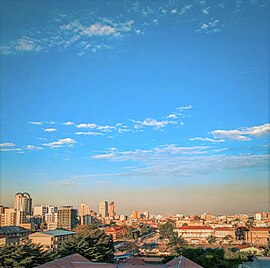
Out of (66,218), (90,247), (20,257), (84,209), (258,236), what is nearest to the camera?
(20,257)

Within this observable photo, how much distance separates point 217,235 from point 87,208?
1660 inches

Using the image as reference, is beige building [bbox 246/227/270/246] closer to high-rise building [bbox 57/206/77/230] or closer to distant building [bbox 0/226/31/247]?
distant building [bbox 0/226/31/247]

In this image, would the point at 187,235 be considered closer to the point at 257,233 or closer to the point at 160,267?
the point at 257,233

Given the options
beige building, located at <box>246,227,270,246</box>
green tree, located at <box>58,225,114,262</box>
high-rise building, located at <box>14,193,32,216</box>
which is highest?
high-rise building, located at <box>14,193,32,216</box>

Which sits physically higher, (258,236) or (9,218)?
(9,218)

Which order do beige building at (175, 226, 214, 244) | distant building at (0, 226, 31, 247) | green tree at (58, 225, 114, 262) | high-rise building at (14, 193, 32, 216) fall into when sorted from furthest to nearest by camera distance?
high-rise building at (14, 193, 32, 216) < beige building at (175, 226, 214, 244) < distant building at (0, 226, 31, 247) < green tree at (58, 225, 114, 262)

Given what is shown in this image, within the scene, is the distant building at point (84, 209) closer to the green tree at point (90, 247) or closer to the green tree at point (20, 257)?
the green tree at point (90, 247)

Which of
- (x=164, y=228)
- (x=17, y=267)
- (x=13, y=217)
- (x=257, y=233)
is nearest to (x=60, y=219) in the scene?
(x=13, y=217)

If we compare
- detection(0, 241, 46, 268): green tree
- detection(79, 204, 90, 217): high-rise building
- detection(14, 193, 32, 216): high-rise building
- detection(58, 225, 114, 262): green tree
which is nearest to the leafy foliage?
detection(58, 225, 114, 262): green tree

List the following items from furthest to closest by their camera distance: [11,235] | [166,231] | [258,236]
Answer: [166,231]
[258,236]
[11,235]

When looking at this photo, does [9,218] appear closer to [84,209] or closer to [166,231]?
[166,231]

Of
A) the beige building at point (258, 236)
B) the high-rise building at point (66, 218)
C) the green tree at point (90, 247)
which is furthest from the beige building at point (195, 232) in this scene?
the green tree at point (90, 247)

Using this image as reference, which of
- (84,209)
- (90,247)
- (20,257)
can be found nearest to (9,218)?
(84,209)

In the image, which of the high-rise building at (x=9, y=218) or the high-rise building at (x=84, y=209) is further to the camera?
the high-rise building at (x=84, y=209)
